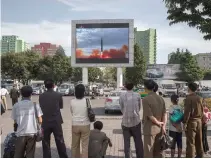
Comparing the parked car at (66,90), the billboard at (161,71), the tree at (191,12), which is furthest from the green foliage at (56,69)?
the tree at (191,12)

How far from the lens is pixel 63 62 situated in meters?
61.5

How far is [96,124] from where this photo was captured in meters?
6.10

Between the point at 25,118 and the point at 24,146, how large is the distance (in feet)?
1.63

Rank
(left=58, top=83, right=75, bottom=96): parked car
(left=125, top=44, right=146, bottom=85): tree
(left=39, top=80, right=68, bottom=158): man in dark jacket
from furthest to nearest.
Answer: (left=125, top=44, right=146, bottom=85): tree → (left=58, top=83, right=75, bottom=96): parked car → (left=39, top=80, right=68, bottom=158): man in dark jacket

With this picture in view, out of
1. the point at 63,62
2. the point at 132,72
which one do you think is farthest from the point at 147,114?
the point at 63,62

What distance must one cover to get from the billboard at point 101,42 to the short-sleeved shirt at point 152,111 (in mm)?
28070

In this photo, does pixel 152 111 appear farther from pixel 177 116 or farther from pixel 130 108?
pixel 177 116

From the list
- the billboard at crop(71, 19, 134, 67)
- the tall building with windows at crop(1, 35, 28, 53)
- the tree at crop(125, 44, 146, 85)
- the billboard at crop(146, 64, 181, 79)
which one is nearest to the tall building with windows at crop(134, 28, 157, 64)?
the tall building with windows at crop(1, 35, 28, 53)

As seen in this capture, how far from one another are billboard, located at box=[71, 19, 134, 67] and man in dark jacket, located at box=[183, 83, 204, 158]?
27.2m

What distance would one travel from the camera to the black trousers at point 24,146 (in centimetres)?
582

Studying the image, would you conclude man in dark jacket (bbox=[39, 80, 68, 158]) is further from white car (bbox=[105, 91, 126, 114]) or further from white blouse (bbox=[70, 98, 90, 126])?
white car (bbox=[105, 91, 126, 114])

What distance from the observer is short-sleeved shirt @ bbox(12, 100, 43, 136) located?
582 cm

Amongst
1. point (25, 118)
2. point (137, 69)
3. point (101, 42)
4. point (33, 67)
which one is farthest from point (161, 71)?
point (25, 118)

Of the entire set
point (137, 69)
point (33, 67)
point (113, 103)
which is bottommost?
point (113, 103)
